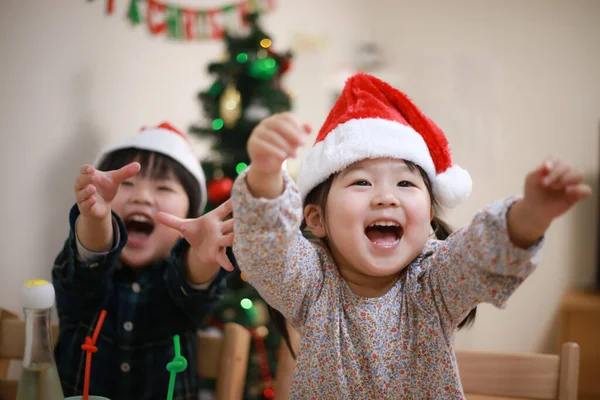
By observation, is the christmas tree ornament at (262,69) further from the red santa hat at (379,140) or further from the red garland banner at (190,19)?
the red santa hat at (379,140)

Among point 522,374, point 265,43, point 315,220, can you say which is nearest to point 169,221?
point 315,220

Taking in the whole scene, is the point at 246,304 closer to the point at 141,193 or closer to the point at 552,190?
the point at 141,193

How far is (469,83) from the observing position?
2.97 metres

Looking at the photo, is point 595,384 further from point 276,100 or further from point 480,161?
point 276,100

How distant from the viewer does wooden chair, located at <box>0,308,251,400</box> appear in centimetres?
99

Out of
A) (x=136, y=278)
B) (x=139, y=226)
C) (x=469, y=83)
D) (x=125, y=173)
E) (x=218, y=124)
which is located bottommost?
(x=136, y=278)

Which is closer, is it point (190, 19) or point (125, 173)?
point (125, 173)

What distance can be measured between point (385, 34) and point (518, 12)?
2.28ft

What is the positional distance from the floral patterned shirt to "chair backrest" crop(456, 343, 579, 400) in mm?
200

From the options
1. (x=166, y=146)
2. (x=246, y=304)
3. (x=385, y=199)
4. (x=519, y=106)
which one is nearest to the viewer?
(x=385, y=199)

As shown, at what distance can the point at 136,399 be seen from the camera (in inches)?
42.2

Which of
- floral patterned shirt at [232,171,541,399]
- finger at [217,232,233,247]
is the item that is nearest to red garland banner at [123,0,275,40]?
finger at [217,232,233,247]

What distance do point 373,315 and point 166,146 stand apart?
0.67 m

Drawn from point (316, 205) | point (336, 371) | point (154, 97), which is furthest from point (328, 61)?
point (336, 371)
